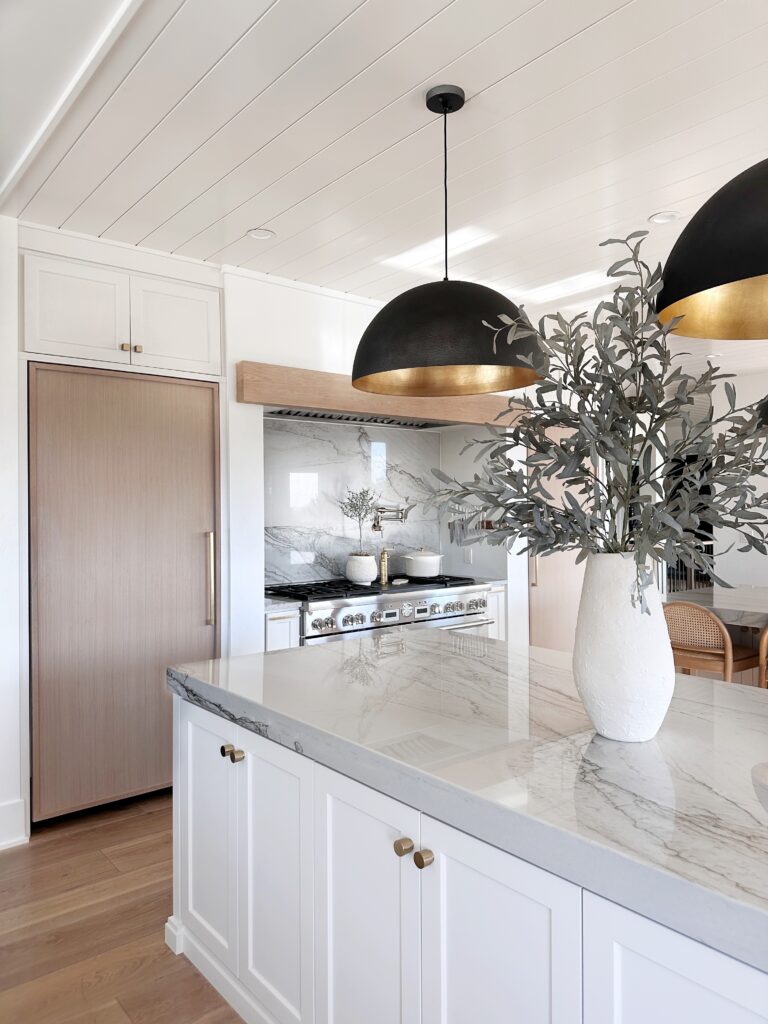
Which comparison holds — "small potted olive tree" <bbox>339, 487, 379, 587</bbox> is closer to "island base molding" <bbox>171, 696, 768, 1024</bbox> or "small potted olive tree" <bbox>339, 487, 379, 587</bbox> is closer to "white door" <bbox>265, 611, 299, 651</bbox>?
"white door" <bbox>265, 611, 299, 651</bbox>

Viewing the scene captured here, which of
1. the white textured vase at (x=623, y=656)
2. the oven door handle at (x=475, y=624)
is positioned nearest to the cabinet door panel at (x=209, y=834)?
the white textured vase at (x=623, y=656)

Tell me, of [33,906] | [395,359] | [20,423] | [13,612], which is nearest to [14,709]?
[13,612]

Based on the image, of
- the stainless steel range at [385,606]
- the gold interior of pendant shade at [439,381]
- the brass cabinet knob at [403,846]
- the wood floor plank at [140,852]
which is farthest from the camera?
the stainless steel range at [385,606]

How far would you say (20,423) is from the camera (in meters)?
3.04

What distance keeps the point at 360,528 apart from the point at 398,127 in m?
2.75

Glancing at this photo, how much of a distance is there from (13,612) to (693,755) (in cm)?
265

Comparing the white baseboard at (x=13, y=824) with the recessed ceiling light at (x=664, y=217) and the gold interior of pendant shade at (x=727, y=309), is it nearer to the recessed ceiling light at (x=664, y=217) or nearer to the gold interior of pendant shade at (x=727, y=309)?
the gold interior of pendant shade at (x=727, y=309)

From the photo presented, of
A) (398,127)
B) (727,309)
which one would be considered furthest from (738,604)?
(398,127)

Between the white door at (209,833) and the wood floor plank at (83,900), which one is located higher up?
the white door at (209,833)

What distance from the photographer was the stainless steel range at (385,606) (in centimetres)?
376

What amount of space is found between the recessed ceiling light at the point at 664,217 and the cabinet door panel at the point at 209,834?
261cm

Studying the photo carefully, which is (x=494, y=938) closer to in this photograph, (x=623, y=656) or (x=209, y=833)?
(x=623, y=656)

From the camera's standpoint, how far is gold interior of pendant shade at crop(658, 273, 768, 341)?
1.55 metres

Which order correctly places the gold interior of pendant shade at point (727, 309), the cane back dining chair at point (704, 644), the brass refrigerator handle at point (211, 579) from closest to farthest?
the gold interior of pendant shade at point (727, 309), the brass refrigerator handle at point (211, 579), the cane back dining chair at point (704, 644)
